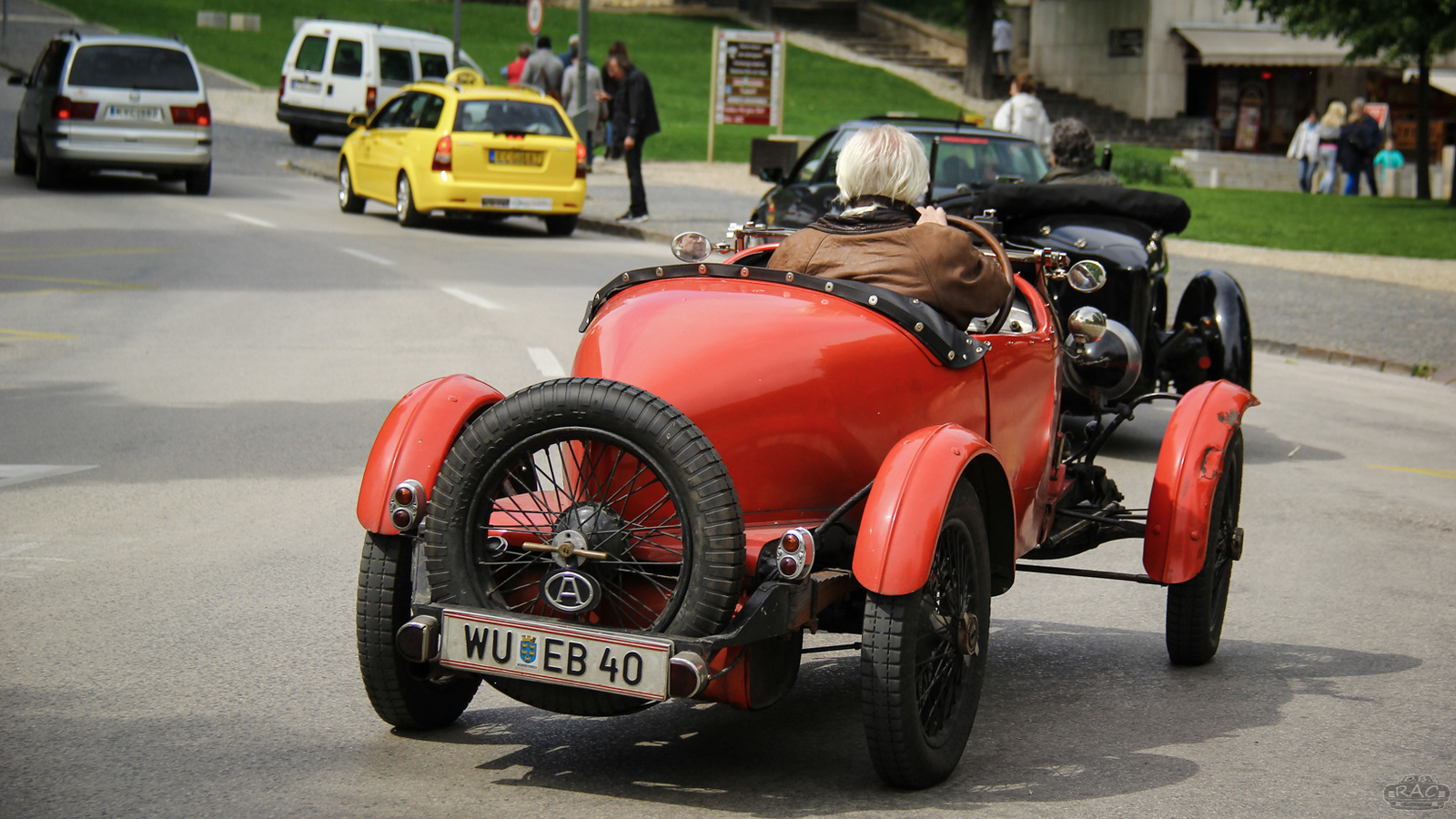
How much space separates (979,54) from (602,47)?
38.8 ft

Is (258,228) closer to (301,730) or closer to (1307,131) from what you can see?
(301,730)

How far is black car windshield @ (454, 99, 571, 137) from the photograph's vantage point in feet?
63.8

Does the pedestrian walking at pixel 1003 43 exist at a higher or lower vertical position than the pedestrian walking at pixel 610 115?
higher

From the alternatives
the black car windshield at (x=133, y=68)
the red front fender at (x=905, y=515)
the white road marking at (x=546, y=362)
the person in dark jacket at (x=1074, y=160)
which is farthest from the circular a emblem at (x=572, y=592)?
the black car windshield at (x=133, y=68)

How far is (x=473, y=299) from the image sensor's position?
1392 centimetres

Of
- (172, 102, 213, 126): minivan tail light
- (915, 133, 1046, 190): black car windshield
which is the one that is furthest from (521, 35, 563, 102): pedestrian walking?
(915, 133, 1046, 190): black car windshield

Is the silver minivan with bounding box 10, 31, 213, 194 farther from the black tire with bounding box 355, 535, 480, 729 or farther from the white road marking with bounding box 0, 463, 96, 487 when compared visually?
the black tire with bounding box 355, 535, 480, 729

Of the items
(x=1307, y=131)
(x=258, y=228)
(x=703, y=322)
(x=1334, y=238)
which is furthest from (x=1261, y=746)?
(x=1307, y=131)

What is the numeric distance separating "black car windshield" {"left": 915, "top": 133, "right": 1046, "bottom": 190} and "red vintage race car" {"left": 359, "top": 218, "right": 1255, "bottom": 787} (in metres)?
8.46

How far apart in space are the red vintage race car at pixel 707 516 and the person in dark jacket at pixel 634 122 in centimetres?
1691

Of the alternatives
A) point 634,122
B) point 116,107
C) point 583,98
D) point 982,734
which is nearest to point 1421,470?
point 982,734

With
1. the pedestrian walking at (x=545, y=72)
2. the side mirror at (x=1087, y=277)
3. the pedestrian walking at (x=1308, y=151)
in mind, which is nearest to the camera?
the side mirror at (x=1087, y=277)

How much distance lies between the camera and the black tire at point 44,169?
21172 mm

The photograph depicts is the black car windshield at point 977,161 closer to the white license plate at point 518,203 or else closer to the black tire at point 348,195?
the white license plate at point 518,203
